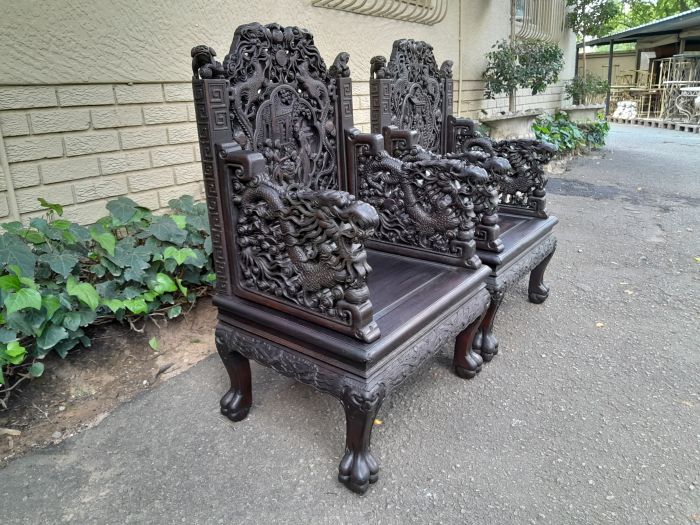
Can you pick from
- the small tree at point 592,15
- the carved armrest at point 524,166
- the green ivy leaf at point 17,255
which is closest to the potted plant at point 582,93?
the small tree at point 592,15

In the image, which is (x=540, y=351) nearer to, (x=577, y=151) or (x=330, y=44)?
(x=330, y=44)

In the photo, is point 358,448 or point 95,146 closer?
point 358,448

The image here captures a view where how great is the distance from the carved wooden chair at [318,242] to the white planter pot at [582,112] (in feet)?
29.4

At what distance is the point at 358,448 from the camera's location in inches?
67.1

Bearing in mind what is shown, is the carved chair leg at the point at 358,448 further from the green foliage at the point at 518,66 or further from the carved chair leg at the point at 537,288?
the green foliage at the point at 518,66

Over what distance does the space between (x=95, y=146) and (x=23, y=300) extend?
52.9 inches

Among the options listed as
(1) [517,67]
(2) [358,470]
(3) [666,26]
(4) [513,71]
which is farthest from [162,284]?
(3) [666,26]

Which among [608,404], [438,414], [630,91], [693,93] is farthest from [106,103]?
[630,91]

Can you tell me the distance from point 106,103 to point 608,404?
123 inches

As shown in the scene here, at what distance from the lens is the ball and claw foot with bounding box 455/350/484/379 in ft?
7.77

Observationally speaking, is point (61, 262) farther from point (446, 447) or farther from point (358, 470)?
point (446, 447)

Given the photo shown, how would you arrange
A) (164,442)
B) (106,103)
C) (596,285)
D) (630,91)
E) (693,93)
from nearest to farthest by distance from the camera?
(164,442)
(106,103)
(596,285)
(693,93)
(630,91)

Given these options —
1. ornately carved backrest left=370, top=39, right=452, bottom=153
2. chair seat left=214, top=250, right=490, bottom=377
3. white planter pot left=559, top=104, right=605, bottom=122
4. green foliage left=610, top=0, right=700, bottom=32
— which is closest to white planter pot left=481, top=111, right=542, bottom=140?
white planter pot left=559, top=104, right=605, bottom=122

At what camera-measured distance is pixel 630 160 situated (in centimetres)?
857
